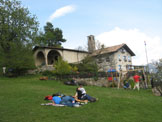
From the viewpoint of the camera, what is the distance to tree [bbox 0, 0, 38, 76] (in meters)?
27.8

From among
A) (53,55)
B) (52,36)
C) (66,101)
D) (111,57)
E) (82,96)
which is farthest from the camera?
(52,36)

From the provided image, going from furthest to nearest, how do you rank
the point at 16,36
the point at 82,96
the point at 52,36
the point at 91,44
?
the point at 52,36, the point at 91,44, the point at 16,36, the point at 82,96

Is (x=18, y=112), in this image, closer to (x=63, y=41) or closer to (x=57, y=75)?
(x=57, y=75)

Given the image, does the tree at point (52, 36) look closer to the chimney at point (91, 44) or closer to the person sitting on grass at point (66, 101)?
the chimney at point (91, 44)


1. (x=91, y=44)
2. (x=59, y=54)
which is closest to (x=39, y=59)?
(x=59, y=54)

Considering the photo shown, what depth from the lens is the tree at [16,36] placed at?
91.4 feet

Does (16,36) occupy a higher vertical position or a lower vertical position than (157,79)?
higher

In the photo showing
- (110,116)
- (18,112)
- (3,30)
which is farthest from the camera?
(3,30)

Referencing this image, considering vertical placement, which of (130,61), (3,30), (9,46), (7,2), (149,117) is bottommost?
(149,117)

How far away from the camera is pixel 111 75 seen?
75.7 feet

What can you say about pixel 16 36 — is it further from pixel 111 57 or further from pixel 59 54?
pixel 111 57

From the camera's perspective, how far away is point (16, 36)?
31453mm

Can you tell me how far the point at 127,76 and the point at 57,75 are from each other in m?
10.7

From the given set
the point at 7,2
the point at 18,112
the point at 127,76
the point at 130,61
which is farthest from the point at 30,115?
the point at 130,61
